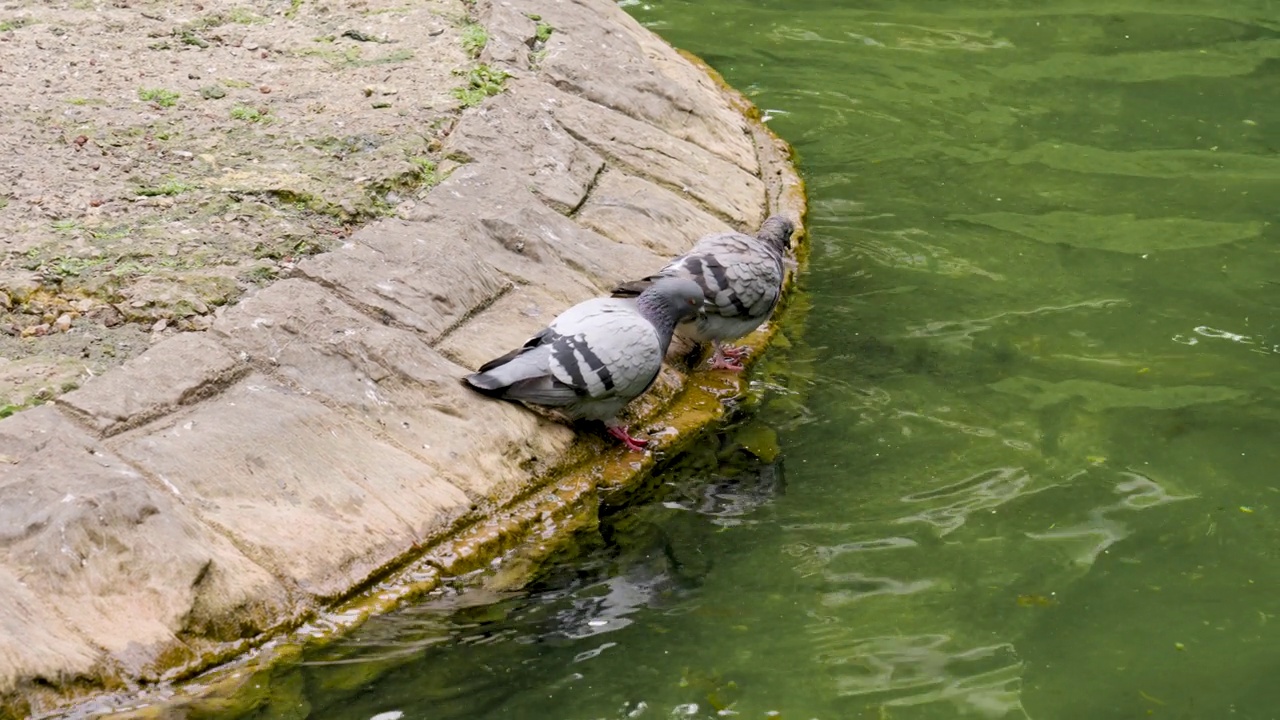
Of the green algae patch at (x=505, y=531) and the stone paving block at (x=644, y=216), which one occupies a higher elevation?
the stone paving block at (x=644, y=216)

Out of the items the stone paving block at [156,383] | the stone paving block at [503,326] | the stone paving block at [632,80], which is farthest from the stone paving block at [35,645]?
the stone paving block at [632,80]

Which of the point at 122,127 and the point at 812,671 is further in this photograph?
the point at 122,127

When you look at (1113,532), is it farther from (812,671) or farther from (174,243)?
(174,243)

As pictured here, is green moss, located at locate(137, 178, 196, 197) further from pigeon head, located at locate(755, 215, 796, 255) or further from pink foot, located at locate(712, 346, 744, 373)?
pigeon head, located at locate(755, 215, 796, 255)

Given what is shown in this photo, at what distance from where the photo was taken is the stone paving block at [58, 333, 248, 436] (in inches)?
187

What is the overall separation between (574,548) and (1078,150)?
16.3ft

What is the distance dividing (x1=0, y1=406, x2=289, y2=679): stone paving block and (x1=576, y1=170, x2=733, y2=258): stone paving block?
2877 millimetres

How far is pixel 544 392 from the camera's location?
5461 mm

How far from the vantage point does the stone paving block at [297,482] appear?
15.2ft

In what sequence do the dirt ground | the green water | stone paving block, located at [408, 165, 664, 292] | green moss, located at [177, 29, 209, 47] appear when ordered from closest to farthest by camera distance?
1. the green water
2. the dirt ground
3. stone paving block, located at [408, 165, 664, 292]
4. green moss, located at [177, 29, 209, 47]

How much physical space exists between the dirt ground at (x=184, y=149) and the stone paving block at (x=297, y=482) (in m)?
0.49

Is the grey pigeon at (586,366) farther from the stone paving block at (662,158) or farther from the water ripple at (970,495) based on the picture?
the stone paving block at (662,158)

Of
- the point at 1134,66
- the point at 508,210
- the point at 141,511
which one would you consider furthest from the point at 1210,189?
the point at 141,511

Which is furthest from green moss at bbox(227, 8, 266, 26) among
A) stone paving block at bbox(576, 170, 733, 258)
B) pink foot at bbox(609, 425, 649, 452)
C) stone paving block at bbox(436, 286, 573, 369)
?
pink foot at bbox(609, 425, 649, 452)
